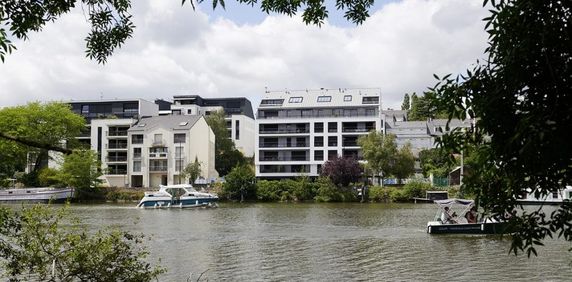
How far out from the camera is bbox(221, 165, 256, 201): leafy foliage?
250 ft

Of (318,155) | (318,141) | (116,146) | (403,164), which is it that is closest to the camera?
(403,164)

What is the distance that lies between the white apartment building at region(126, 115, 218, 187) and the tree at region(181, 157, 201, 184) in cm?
293

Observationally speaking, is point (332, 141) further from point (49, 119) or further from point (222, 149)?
point (49, 119)

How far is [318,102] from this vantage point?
9619 cm

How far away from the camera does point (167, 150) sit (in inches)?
3533

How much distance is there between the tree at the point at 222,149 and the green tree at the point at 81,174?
947 inches

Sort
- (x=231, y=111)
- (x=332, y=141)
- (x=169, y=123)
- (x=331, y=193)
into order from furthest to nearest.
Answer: (x=231, y=111), (x=332, y=141), (x=169, y=123), (x=331, y=193)

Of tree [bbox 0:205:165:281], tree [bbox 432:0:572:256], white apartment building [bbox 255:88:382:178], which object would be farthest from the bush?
tree [bbox 432:0:572:256]

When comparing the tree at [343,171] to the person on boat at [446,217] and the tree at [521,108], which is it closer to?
the person on boat at [446,217]

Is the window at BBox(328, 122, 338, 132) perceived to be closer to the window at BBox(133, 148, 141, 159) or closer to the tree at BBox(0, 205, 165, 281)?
the window at BBox(133, 148, 141, 159)

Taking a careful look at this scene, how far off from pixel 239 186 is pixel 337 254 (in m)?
51.8

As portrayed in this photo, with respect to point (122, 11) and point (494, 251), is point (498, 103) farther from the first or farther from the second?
point (494, 251)

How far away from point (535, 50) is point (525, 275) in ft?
57.2

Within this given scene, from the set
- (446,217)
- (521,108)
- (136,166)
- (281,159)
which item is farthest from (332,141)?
(521,108)
